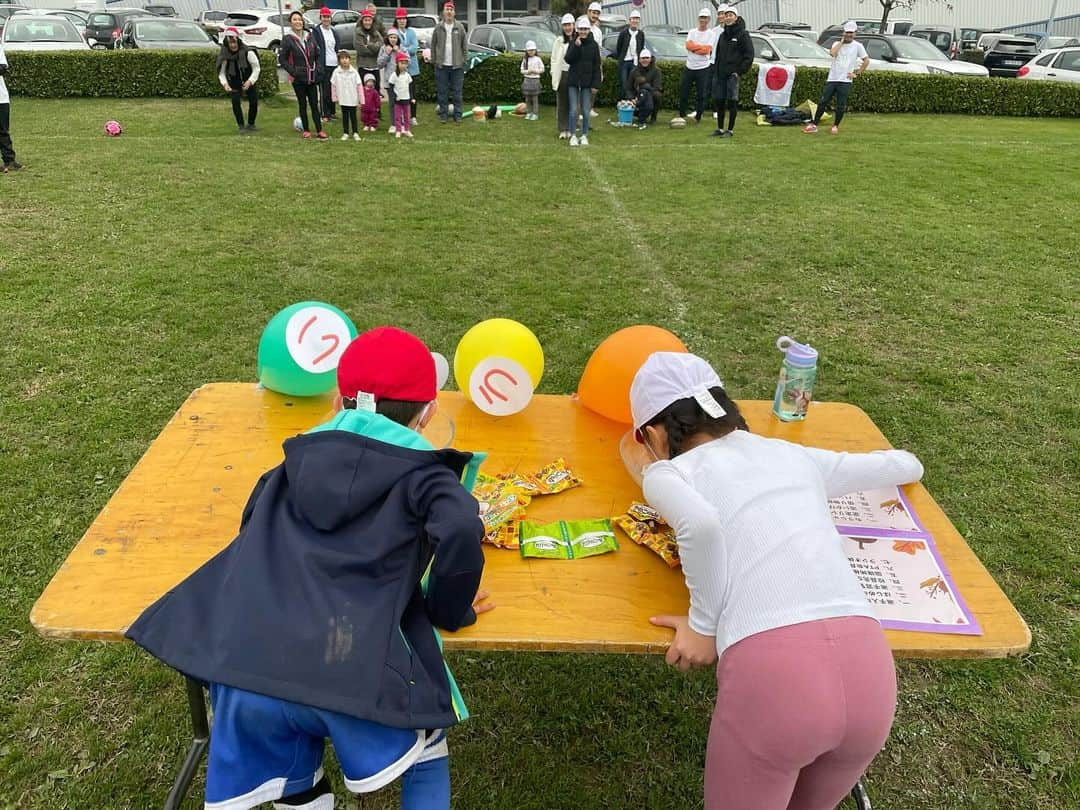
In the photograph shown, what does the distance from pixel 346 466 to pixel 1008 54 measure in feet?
95.5

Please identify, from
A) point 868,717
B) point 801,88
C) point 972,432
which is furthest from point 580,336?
point 801,88

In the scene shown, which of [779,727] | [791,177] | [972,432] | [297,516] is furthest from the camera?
[791,177]

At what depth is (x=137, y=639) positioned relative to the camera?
5.15ft

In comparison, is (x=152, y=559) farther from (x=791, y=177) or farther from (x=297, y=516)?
Answer: (x=791, y=177)

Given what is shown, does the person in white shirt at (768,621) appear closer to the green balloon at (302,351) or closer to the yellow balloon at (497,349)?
the yellow balloon at (497,349)

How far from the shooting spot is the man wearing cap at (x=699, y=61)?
12070 millimetres

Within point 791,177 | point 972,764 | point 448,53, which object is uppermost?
point 448,53

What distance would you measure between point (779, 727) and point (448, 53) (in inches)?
502

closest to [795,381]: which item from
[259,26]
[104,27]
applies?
[259,26]

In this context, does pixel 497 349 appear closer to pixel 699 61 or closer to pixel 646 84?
pixel 699 61

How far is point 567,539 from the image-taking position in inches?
77.5

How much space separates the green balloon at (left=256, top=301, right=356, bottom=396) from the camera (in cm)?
247

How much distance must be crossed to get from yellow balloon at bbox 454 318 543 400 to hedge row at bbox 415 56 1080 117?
13.1 metres

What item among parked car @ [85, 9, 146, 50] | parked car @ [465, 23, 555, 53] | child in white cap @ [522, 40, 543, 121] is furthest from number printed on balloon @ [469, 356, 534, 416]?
parked car @ [85, 9, 146, 50]
